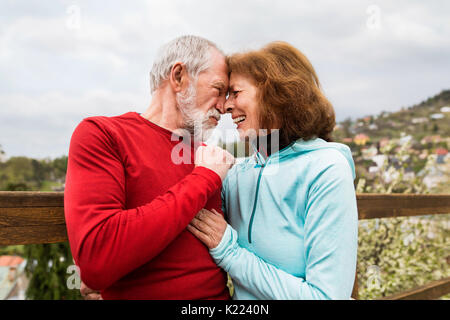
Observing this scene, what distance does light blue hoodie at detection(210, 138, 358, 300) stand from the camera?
3.61ft

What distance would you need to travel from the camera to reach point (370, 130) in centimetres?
630

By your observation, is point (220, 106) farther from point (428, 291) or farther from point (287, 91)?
point (428, 291)

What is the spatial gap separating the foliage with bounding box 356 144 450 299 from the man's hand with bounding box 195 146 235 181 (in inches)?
132

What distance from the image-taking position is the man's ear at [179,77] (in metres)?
1.38

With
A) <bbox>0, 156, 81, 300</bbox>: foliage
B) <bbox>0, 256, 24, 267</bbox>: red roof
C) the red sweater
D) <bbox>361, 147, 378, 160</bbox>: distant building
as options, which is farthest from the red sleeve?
<bbox>0, 256, 24, 267</bbox>: red roof

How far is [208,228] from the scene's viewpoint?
1.17 metres

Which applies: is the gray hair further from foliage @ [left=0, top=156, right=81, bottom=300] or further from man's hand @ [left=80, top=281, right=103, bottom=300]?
foliage @ [left=0, top=156, right=81, bottom=300]

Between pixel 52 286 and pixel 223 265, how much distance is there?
3541mm

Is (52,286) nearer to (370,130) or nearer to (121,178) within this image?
(121,178)

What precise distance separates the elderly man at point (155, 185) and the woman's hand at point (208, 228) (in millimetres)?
29

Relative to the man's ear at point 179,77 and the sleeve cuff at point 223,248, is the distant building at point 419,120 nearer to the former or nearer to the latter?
the man's ear at point 179,77

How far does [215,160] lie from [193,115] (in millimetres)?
353

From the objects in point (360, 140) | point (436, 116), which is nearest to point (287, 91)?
point (360, 140)
